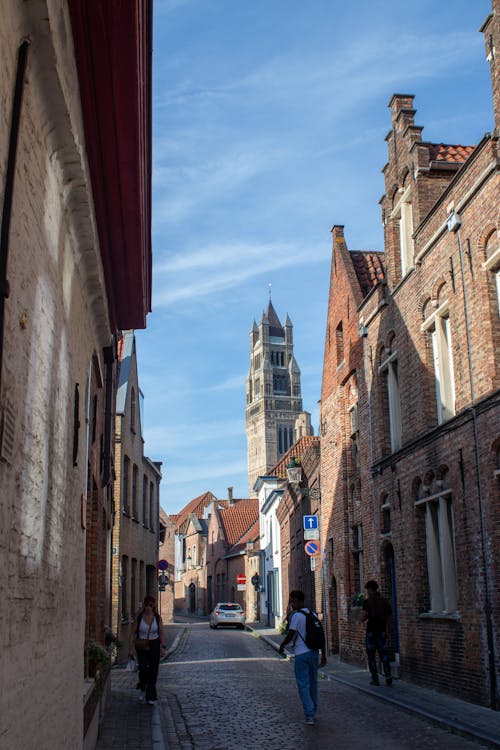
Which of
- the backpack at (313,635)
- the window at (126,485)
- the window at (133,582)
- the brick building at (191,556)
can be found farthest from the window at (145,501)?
the brick building at (191,556)

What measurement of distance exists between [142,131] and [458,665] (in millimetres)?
10077

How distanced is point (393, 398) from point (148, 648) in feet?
23.5

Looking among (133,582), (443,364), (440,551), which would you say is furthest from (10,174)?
(133,582)

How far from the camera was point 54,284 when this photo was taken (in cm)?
525

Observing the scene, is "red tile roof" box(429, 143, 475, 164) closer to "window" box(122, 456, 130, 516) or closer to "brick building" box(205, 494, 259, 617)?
"window" box(122, 456, 130, 516)

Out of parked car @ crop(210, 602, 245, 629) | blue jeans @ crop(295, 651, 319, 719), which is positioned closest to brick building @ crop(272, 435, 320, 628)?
parked car @ crop(210, 602, 245, 629)

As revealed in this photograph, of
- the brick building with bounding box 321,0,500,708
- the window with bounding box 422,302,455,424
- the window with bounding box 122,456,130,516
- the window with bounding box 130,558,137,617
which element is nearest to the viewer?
the brick building with bounding box 321,0,500,708

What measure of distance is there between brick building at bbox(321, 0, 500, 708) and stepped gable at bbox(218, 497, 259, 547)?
42.6 m

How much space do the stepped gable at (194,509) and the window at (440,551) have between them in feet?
219

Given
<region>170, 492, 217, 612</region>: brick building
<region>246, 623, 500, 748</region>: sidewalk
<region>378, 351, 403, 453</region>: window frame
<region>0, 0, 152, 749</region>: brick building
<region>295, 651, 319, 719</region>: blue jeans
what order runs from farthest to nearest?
<region>170, 492, 217, 612</region>: brick building, <region>378, 351, 403, 453</region>: window frame, <region>295, 651, 319, 719</region>: blue jeans, <region>246, 623, 500, 748</region>: sidewalk, <region>0, 0, 152, 749</region>: brick building

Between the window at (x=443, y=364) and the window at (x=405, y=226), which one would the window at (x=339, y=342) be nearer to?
the window at (x=405, y=226)

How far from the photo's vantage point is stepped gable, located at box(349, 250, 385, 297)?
21766 mm

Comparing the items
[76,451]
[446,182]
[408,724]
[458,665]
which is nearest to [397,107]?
[446,182]

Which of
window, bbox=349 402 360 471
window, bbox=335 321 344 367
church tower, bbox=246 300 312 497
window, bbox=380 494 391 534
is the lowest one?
window, bbox=380 494 391 534
